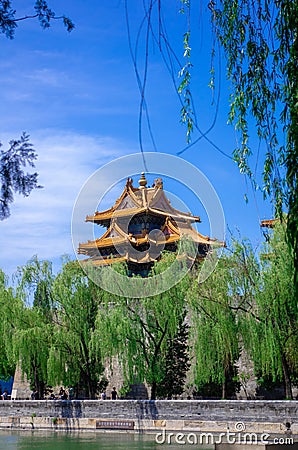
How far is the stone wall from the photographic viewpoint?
13.5 metres

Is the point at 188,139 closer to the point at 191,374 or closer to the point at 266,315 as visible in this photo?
the point at 266,315

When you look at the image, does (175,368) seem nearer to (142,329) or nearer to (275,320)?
(142,329)

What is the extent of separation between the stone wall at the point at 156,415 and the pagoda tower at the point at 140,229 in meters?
7.39

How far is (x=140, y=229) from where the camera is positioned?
84.5 ft

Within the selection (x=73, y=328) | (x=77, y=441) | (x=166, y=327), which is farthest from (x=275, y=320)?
(x=73, y=328)

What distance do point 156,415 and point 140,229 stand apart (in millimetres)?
11386

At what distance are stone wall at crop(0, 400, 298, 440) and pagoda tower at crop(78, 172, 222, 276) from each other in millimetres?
7386

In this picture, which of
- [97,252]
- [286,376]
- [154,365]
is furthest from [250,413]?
[97,252]

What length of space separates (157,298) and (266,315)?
319cm

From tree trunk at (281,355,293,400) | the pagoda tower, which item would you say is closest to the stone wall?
tree trunk at (281,355,293,400)

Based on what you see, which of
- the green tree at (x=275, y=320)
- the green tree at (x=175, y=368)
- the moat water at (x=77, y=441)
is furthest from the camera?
the green tree at (x=175, y=368)

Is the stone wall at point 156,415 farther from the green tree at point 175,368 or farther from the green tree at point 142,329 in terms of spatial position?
the green tree at point 175,368

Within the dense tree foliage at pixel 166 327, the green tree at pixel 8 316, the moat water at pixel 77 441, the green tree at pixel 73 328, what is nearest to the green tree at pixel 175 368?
the dense tree foliage at pixel 166 327

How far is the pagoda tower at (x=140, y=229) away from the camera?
78.5 feet
